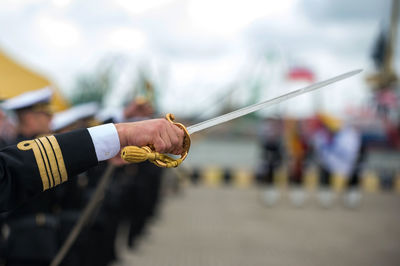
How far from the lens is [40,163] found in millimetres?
1303

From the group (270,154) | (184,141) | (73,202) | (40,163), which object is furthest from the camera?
(270,154)

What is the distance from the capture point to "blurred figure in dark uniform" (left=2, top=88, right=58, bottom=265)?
2.39m

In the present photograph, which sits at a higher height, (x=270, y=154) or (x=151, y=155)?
(x=151, y=155)

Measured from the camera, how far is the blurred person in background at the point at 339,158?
759 centimetres

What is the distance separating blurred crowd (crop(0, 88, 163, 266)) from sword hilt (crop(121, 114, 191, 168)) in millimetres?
630

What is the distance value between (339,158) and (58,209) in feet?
19.9

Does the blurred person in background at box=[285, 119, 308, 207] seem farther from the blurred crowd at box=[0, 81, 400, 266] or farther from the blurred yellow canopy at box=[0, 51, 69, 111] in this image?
the blurred yellow canopy at box=[0, 51, 69, 111]

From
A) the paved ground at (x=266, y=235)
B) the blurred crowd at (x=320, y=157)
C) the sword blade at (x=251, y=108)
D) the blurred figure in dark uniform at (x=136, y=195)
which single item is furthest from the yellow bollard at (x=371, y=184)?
the sword blade at (x=251, y=108)

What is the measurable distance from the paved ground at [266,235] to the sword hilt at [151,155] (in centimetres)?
336

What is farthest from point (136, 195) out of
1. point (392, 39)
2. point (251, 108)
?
point (392, 39)

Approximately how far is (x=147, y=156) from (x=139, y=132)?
0.11m

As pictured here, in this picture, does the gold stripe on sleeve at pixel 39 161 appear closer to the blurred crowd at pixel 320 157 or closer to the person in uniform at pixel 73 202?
the person in uniform at pixel 73 202

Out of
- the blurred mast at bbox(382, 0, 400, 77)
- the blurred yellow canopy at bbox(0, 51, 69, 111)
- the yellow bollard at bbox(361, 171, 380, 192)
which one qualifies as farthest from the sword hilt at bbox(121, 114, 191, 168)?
the blurred mast at bbox(382, 0, 400, 77)

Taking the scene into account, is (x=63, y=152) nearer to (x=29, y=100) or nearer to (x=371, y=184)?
(x=29, y=100)
